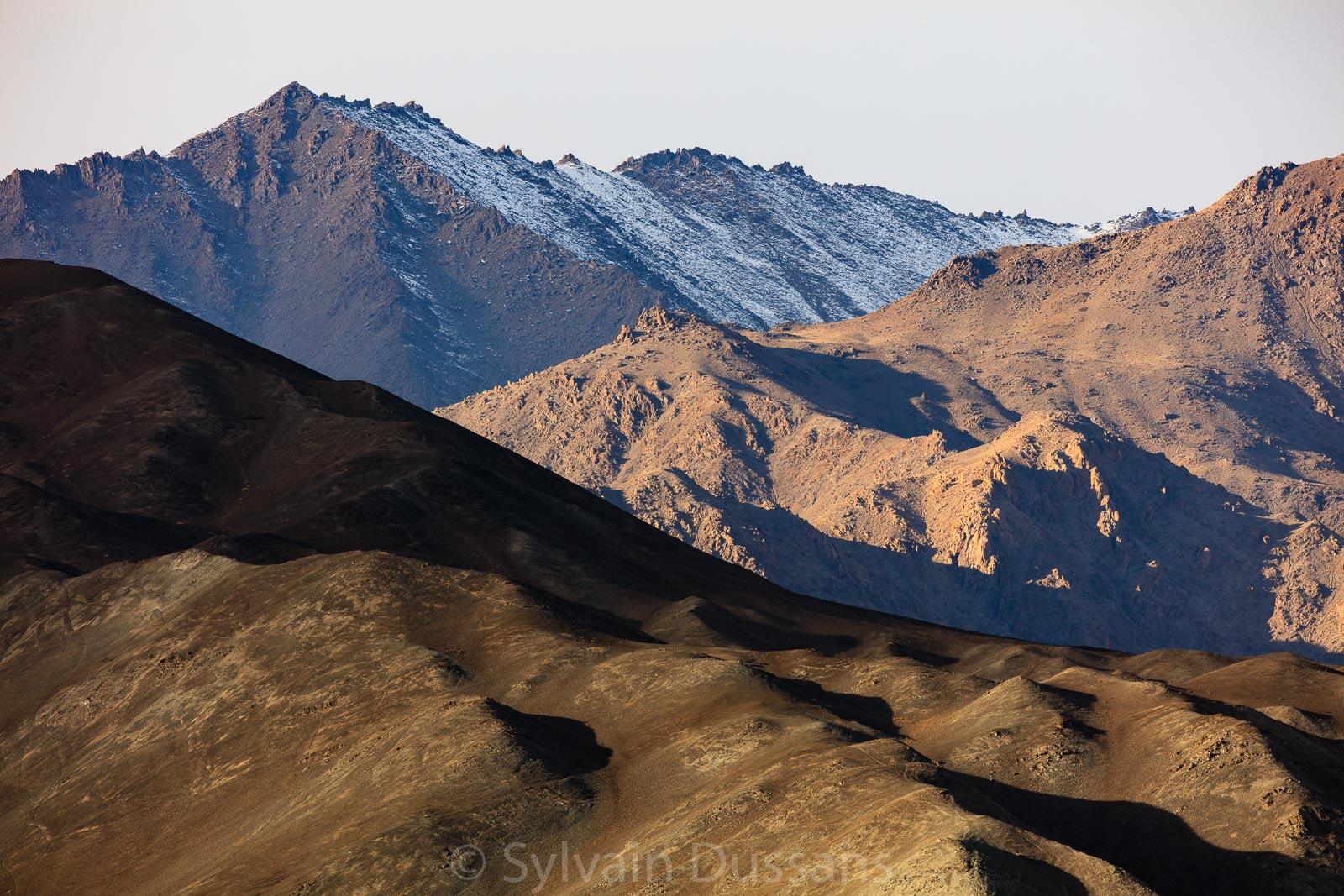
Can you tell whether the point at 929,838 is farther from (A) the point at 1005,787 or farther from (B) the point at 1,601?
(B) the point at 1,601

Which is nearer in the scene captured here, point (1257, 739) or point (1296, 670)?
point (1257, 739)

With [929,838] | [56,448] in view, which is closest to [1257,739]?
[929,838]

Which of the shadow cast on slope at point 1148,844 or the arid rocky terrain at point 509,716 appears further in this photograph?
the shadow cast on slope at point 1148,844

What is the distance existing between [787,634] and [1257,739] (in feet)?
203

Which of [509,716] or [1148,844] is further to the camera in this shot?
[509,716]

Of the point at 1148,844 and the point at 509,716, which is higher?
the point at 509,716

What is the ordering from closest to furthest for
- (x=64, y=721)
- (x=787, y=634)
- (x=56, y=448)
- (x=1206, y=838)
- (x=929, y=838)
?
(x=929, y=838) < (x=1206, y=838) < (x=64, y=721) < (x=787, y=634) < (x=56, y=448)

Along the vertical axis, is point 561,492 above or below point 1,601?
above

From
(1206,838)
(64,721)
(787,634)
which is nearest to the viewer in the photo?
(1206,838)

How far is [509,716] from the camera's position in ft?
297

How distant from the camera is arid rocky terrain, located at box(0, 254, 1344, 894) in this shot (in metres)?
76.8

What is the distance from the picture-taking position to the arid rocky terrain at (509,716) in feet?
252

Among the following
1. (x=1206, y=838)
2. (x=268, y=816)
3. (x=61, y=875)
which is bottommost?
(x=61, y=875)

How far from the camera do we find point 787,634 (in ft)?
478
